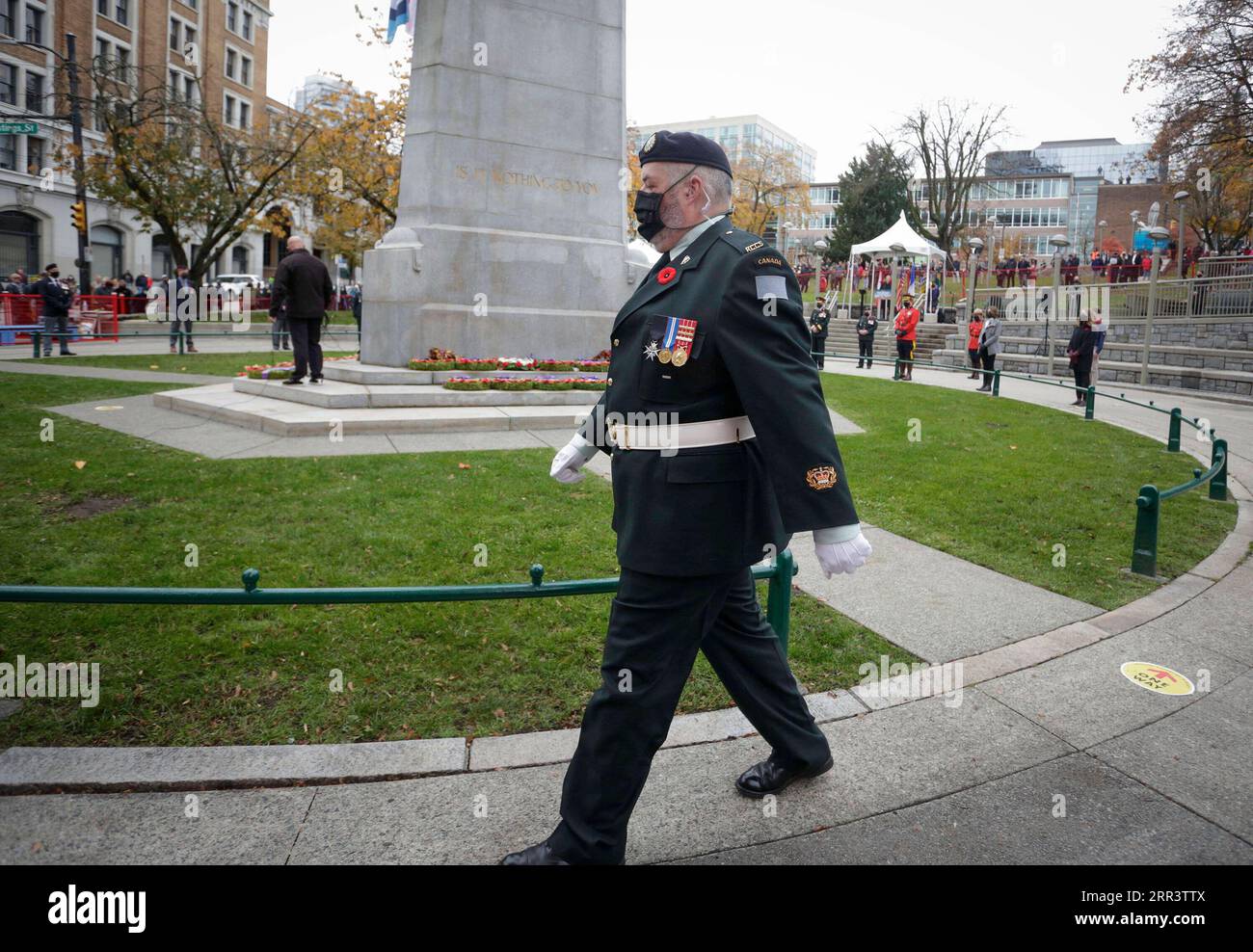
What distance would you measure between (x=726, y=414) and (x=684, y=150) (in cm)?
94

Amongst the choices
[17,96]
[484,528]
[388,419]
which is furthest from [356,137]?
[484,528]

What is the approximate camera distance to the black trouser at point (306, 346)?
1241cm

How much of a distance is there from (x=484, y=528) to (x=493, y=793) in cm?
348

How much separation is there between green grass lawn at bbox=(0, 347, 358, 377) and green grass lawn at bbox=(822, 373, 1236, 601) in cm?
1245

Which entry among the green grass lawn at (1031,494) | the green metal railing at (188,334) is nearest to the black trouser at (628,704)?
the green grass lawn at (1031,494)

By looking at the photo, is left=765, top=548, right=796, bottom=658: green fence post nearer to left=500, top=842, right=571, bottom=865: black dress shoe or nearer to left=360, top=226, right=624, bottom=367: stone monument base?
left=500, top=842, right=571, bottom=865: black dress shoe

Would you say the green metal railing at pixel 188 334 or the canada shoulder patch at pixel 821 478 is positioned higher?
the green metal railing at pixel 188 334

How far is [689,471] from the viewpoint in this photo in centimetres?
287

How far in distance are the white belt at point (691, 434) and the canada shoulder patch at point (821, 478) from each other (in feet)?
0.84

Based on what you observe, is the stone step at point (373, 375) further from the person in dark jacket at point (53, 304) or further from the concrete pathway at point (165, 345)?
the person in dark jacket at point (53, 304)

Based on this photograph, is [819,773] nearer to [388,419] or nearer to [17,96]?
[388,419]

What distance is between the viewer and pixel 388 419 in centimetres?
1075
